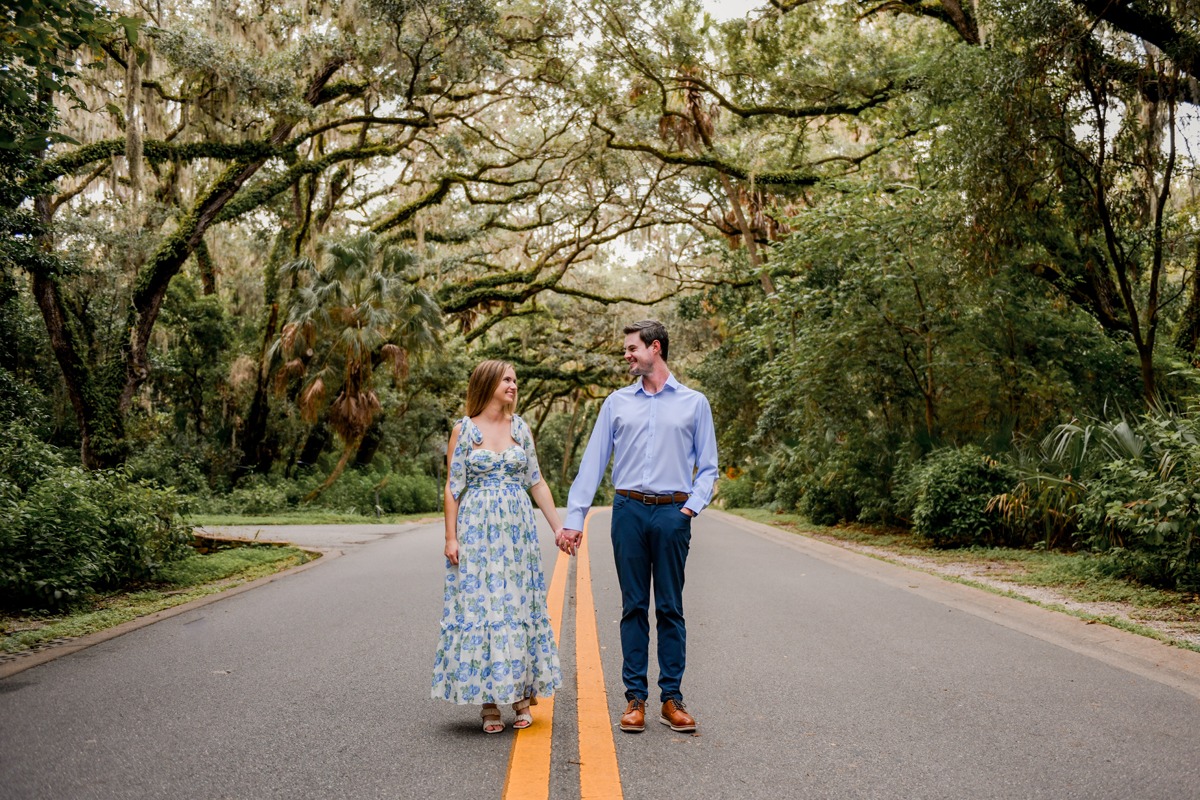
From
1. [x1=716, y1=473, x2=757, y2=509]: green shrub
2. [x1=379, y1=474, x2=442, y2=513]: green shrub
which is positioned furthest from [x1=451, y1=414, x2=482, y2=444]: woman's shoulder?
[x1=716, y1=473, x2=757, y2=509]: green shrub

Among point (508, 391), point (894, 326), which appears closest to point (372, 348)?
point (894, 326)

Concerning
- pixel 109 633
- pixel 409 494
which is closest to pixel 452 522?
pixel 109 633

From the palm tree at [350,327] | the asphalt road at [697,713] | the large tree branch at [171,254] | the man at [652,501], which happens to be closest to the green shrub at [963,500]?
the asphalt road at [697,713]

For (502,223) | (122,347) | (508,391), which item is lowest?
(508,391)

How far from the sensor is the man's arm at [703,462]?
14.4 feet

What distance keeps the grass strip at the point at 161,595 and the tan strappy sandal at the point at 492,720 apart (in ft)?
12.3

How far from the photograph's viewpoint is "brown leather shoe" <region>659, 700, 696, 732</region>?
14.1 feet

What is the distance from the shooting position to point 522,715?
4.46 meters

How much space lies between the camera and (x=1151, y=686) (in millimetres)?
5273

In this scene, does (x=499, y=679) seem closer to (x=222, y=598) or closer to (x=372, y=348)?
(x=222, y=598)

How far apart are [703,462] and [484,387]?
111cm

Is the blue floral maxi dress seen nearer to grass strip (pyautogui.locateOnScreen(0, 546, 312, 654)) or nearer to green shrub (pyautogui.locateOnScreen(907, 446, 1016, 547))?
grass strip (pyautogui.locateOnScreen(0, 546, 312, 654))

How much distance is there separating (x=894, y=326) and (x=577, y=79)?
9.05m

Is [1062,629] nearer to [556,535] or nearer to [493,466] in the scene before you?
[556,535]
